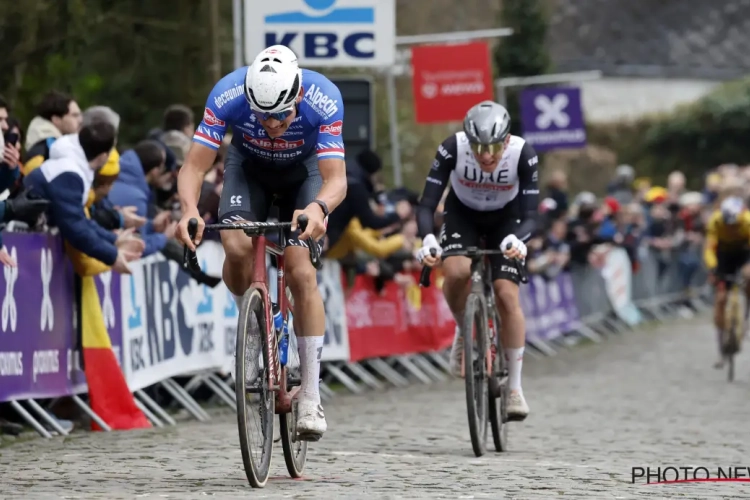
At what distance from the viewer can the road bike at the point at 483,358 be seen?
10.1 meters

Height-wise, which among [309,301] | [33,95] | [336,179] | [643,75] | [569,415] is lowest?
[569,415]

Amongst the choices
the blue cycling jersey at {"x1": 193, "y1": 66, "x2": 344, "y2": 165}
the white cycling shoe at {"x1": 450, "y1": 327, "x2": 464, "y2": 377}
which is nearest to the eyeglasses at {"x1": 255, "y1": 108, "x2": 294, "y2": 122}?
the blue cycling jersey at {"x1": 193, "y1": 66, "x2": 344, "y2": 165}

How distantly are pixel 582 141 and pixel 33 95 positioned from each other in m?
14.7

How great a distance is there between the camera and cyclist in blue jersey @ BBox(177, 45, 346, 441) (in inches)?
321

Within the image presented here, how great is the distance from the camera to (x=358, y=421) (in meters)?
12.7

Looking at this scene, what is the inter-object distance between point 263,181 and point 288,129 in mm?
372

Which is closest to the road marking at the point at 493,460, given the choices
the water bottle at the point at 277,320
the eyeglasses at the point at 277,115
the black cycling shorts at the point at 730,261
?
the water bottle at the point at 277,320

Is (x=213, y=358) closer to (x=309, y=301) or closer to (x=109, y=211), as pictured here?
(x=109, y=211)

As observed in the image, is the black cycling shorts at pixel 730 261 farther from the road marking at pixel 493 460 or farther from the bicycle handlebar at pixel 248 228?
the bicycle handlebar at pixel 248 228

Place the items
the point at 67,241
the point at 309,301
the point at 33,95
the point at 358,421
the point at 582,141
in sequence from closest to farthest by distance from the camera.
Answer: the point at 309,301
the point at 67,241
the point at 358,421
the point at 33,95
the point at 582,141

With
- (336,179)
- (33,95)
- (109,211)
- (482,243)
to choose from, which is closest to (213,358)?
(109,211)

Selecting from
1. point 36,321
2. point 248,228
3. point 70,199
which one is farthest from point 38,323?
point 248,228

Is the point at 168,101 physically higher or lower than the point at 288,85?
higher

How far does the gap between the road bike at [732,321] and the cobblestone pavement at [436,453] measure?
1394mm
